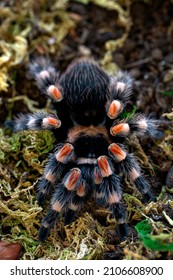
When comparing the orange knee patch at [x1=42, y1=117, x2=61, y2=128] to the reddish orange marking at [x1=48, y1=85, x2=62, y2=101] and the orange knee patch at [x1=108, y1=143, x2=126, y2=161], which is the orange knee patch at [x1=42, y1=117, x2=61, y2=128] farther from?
the orange knee patch at [x1=108, y1=143, x2=126, y2=161]

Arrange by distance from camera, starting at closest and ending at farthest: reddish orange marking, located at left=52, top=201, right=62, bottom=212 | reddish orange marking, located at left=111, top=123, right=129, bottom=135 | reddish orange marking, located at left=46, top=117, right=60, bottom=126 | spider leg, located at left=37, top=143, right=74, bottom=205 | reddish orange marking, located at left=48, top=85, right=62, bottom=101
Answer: reddish orange marking, located at left=52, top=201, right=62, bottom=212 < spider leg, located at left=37, top=143, right=74, bottom=205 < reddish orange marking, located at left=111, top=123, right=129, bottom=135 < reddish orange marking, located at left=46, top=117, right=60, bottom=126 < reddish orange marking, located at left=48, top=85, right=62, bottom=101

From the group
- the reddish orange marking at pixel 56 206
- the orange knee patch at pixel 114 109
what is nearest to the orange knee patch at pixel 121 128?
the orange knee patch at pixel 114 109

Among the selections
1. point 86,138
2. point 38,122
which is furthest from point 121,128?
point 38,122

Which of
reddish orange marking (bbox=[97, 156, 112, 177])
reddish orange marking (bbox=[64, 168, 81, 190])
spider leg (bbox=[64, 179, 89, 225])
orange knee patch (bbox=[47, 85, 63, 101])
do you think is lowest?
spider leg (bbox=[64, 179, 89, 225])

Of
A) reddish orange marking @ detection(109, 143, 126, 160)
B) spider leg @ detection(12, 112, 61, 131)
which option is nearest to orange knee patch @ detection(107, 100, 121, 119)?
reddish orange marking @ detection(109, 143, 126, 160)

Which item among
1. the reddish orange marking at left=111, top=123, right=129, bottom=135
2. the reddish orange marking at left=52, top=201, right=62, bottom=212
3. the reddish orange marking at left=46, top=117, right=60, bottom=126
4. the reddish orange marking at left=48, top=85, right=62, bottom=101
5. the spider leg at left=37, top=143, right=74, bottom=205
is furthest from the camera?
the reddish orange marking at left=48, top=85, right=62, bottom=101

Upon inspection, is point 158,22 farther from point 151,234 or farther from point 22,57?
point 151,234
